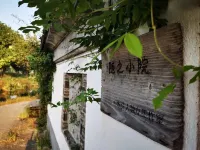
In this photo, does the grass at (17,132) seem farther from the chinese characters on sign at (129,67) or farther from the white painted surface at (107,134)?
the chinese characters on sign at (129,67)

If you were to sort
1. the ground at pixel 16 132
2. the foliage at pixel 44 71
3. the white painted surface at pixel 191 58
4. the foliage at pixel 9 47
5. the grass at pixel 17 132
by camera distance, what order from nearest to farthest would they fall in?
the white painted surface at pixel 191 58
the foliage at pixel 44 71
the ground at pixel 16 132
the grass at pixel 17 132
the foliage at pixel 9 47

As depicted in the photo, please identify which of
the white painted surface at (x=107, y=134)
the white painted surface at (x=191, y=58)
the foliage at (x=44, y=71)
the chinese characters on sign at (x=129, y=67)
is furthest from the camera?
the foliage at (x=44, y=71)

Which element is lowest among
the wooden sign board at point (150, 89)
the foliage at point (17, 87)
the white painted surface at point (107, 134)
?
the foliage at point (17, 87)

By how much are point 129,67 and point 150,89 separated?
254 mm

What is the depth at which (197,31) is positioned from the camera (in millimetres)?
882

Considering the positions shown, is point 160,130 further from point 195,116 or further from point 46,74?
point 46,74

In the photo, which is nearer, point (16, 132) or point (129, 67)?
point (129, 67)

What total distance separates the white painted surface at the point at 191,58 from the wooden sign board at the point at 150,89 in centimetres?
2

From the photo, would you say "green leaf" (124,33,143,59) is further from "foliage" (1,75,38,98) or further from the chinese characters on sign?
"foliage" (1,75,38,98)

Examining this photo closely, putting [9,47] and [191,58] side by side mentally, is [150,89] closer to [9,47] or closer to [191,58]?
[191,58]

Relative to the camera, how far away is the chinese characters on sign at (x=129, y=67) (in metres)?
1.14

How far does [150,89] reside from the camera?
1.10 meters

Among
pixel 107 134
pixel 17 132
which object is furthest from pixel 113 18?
pixel 17 132

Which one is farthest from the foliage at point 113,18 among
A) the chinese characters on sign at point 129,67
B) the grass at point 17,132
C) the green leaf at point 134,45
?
the grass at point 17,132
